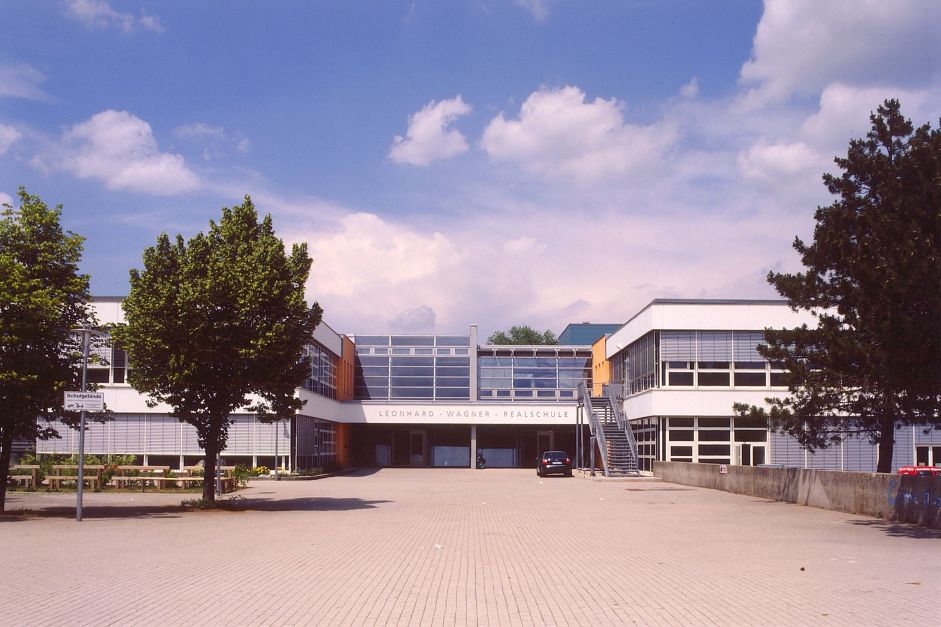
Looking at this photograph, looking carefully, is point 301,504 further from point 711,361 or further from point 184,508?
point 711,361

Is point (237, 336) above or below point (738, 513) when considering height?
above

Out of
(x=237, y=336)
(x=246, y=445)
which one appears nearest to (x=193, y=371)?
(x=237, y=336)

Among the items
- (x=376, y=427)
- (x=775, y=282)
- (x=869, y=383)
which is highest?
(x=775, y=282)

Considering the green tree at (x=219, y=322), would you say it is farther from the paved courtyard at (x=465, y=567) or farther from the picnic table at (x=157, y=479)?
the picnic table at (x=157, y=479)

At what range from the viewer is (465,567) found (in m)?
12.6

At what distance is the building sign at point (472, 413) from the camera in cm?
5912

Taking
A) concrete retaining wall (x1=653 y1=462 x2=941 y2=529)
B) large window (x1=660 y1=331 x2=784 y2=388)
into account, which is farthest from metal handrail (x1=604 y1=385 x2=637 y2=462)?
concrete retaining wall (x1=653 y1=462 x2=941 y2=529)

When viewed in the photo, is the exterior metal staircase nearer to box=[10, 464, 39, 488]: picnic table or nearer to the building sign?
the building sign

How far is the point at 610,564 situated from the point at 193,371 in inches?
509

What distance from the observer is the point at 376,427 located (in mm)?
65312

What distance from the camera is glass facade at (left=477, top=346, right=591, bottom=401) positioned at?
66188 mm

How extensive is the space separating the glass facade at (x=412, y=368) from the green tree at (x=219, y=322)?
41960mm

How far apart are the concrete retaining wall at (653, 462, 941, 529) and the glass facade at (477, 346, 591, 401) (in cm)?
3243

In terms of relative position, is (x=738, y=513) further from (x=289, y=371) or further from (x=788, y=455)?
(x=788, y=455)
